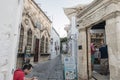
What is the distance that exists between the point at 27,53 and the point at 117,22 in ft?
29.7

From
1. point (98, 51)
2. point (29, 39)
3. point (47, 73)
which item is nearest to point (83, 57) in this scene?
point (98, 51)

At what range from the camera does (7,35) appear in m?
1.24

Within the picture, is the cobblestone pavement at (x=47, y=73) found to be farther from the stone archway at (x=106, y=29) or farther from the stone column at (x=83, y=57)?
the stone archway at (x=106, y=29)

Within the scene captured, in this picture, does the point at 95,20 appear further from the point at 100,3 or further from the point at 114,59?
the point at 114,59

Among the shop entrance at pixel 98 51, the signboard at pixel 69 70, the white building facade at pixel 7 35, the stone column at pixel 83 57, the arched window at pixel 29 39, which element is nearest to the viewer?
the white building facade at pixel 7 35

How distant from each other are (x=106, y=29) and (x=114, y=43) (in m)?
0.63

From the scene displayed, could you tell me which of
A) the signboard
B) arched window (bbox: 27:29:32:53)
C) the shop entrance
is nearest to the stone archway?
the signboard

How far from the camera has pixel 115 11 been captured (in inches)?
167

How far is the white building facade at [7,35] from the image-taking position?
1.17m

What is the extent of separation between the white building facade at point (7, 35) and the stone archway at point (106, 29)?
138 inches

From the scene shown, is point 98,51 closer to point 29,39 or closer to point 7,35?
point 29,39

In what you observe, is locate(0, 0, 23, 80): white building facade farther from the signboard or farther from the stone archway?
the signboard

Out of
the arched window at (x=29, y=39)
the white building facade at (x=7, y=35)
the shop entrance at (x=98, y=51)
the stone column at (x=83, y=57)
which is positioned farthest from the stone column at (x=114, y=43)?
the arched window at (x=29, y=39)

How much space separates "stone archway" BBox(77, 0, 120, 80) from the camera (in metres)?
4.21
